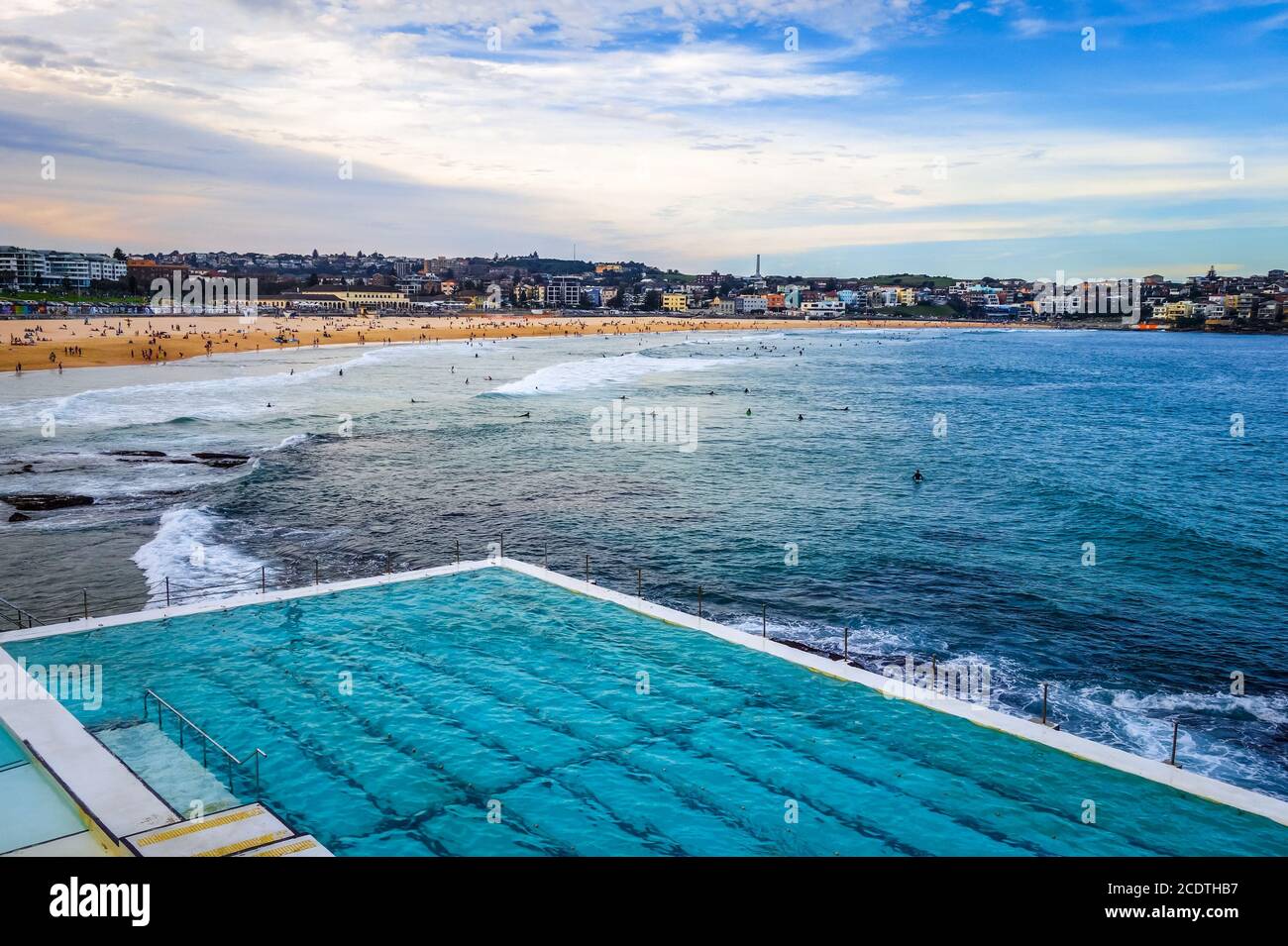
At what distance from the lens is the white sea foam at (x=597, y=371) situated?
77562mm

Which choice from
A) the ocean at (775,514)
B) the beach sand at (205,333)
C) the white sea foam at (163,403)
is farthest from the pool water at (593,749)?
the beach sand at (205,333)

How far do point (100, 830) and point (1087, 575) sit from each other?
1011 inches

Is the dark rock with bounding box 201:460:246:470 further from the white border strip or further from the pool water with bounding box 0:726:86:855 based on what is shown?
the pool water with bounding box 0:726:86:855

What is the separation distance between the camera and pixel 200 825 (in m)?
10.8

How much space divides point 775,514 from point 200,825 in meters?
26.0

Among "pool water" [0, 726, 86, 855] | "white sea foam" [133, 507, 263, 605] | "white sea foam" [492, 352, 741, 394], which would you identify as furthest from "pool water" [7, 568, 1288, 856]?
"white sea foam" [492, 352, 741, 394]

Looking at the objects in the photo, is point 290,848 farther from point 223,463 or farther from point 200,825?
point 223,463

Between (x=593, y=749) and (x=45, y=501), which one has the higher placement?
(x=45, y=501)

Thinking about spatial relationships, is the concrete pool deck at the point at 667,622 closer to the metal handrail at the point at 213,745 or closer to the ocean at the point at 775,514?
the metal handrail at the point at 213,745

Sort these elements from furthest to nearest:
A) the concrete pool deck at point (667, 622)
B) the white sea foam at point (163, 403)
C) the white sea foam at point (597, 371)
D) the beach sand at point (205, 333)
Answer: the beach sand at point (205, 333), the white sea foam at point (597, 371), the white sea foam at point (163, 403), the concrete pool deck at point (667, 622)

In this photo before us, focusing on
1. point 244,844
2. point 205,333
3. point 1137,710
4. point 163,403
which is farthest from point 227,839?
point 205,333

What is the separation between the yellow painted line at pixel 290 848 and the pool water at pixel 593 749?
0.69 m

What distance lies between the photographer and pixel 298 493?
35938 mm
